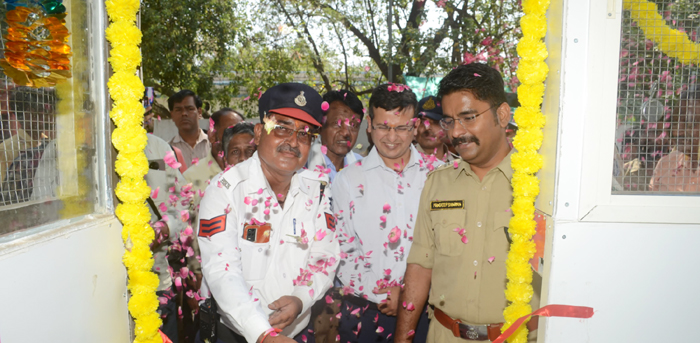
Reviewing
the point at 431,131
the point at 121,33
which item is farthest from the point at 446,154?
the point at 121,33

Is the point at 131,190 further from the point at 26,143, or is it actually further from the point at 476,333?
the point at 476,333

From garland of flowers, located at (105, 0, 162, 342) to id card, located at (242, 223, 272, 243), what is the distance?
502 mm

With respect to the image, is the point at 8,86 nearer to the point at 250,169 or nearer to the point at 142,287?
the point at 142,287

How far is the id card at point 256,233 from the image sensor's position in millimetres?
2459

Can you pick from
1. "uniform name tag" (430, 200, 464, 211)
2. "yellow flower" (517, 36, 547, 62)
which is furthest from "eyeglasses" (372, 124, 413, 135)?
"yellow flower" (517, 36, 547, 62)

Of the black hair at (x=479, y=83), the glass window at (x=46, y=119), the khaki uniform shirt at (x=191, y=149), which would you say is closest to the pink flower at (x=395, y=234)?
the black hair at (x=479, y=83)

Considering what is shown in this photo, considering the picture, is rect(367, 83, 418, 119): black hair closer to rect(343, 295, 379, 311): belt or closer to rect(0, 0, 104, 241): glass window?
rect(343, 295, 379, 311): belt

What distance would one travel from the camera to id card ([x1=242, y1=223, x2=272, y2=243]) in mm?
2459

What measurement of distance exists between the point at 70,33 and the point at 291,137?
46.6 inches

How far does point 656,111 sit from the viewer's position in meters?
1.75

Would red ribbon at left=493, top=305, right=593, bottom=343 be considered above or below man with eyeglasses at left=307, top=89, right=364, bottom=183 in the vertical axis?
below

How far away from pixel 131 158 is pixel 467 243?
1.71m

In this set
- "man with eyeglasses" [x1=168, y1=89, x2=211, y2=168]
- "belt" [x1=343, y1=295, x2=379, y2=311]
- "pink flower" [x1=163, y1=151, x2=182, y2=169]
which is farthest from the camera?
"man with eyeglasses" [x1=168, y1=89, x2=211, y2=168]

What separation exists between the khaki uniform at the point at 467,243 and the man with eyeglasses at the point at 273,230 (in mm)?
580
